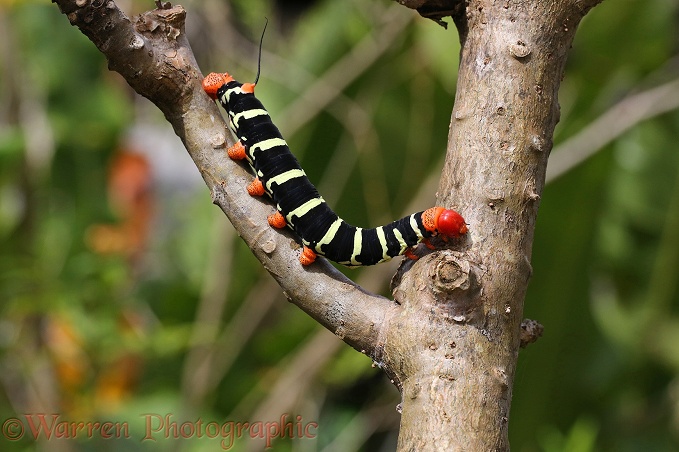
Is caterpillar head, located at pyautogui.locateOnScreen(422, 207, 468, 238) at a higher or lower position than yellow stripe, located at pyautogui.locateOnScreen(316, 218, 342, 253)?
higher

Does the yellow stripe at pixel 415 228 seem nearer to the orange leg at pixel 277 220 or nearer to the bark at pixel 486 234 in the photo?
the bark at pixel 486 234

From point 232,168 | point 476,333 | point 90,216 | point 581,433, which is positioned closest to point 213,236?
point 90,216

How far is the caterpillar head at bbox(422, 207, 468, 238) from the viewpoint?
1268 millimetres

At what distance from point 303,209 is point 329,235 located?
74 millimetres

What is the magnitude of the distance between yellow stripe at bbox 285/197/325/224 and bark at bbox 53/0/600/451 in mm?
94

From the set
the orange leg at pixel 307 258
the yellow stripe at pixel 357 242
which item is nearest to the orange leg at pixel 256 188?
the orange leg at pixel 307 258

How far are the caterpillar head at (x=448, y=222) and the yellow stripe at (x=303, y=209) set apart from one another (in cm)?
33

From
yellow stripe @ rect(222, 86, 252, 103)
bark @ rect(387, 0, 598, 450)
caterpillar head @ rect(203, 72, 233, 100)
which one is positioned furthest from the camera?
yellow stripe @ rect(222, 86, 252, 103)

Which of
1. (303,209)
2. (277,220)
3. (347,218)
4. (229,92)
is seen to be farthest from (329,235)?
(347,218)

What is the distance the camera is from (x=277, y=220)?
142 centimetres

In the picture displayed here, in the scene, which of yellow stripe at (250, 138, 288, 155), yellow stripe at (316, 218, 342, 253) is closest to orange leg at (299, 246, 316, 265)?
yellow stripe at (316, 218, 342, 253)

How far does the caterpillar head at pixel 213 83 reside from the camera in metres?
1.57

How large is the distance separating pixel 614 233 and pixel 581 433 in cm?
140

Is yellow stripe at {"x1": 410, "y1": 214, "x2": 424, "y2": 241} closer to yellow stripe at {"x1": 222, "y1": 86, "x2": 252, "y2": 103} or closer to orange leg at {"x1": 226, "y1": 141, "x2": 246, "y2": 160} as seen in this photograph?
orange leg at {"x1": 226, "y1": 141, "x2": 246, "y2": 160}
